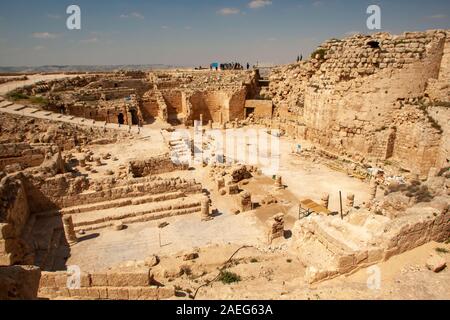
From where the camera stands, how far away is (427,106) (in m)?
16.6

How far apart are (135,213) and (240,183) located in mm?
6079

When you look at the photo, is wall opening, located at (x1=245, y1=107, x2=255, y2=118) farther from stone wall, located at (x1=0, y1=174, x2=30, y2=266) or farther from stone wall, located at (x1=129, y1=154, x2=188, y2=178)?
stone wall, located at (x1=0, y1=174, x2=30, y2=266)

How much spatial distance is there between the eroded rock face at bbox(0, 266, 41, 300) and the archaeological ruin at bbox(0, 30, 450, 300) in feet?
0.10

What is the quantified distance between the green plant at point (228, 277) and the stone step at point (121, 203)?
235 inches

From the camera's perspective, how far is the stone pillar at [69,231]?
1028cm

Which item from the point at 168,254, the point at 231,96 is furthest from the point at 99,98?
the point at 168,254

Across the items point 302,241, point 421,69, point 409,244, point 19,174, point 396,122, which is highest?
point 421,69

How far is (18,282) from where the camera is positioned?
4.50 metres

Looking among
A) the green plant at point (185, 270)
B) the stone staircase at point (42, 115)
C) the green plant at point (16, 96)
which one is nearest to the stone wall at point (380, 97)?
the stone staircase at point (42, 115)

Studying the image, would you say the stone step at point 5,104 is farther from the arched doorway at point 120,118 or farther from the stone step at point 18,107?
the arched doorway at point 120,118

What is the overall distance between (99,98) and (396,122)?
2478 cm

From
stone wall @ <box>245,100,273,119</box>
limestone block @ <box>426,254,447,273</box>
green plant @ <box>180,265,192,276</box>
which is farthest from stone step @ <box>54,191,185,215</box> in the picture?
stone wall @ <box>245,100,273,119</box>

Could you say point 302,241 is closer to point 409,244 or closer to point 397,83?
point 409,244

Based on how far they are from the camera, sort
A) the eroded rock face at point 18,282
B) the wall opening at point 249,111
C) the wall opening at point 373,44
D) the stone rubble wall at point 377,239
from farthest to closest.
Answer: the wall opening at point 249,111
the wall opening at point 373,44
the stone rubble wall at point 377,239
the eroded rock face at point 18,282
